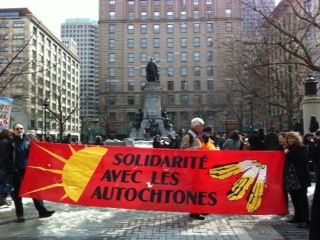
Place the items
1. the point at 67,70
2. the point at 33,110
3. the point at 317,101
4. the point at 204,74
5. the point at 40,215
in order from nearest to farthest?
1. the point at 40,215
2. the point at 317,101
3. the point at 33,110
4. the point at 204,74
5. the point at 67,70

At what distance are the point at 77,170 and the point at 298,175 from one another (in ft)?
12.7

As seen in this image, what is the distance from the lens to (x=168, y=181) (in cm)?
902

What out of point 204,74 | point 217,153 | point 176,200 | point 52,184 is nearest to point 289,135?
point 217,153

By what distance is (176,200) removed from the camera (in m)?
8.91

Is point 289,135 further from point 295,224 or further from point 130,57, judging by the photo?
point 130,57

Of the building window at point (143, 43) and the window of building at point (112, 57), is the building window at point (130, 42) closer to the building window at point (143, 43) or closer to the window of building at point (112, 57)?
the building window at point (143, 43)

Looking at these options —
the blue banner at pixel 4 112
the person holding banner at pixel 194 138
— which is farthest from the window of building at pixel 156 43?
the person holding banner at pixel 194 138

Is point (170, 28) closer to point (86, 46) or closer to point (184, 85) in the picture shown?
point (184, 85)

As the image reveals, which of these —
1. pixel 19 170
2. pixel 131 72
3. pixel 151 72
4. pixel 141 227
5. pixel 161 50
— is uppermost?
pixel 161 50

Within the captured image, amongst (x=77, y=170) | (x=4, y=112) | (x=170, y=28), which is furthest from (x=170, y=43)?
(x=77, y=170)

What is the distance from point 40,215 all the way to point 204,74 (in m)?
112

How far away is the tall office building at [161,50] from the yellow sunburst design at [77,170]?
109 metres

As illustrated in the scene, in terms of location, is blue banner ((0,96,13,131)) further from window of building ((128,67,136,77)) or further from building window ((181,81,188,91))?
window of building ((128,67,136,77))

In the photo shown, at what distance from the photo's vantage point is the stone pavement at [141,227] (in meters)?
8.18
